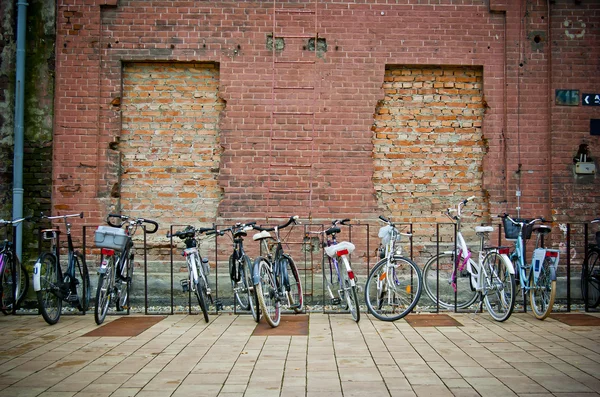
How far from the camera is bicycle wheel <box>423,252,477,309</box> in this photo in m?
7.30

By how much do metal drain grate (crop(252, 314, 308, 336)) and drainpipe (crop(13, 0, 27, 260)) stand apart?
403cm

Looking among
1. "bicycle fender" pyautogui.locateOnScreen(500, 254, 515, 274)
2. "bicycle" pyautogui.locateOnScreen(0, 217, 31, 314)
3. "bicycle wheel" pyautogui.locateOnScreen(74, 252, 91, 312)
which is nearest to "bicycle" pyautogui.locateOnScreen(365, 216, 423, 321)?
"bicycle fender" pyautogui.locateOnScreen(500, 254, 515, 274)

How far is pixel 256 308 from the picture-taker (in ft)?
20.6

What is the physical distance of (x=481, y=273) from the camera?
6.80 metres

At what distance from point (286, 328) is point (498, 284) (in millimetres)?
2417

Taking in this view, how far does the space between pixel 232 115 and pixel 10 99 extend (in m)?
3.18

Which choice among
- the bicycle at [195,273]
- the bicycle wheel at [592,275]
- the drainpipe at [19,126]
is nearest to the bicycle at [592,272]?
the bicycle wheel at [592,275]

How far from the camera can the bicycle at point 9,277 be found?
6.78m

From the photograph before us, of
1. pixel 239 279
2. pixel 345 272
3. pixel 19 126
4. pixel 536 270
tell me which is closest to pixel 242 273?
pixel 239 279

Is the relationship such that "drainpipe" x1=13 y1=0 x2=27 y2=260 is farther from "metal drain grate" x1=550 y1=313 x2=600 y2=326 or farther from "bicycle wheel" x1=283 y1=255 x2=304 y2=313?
"metal drain grate" x1=550 y1=313 x2=600 y2=326

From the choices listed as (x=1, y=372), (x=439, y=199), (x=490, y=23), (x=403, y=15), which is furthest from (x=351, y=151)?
(x=1, y=372)

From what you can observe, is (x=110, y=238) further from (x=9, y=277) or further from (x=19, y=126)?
(x=19, y=126)

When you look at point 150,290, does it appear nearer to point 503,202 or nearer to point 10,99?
point 10,99

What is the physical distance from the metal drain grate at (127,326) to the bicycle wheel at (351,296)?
213 centimetres
